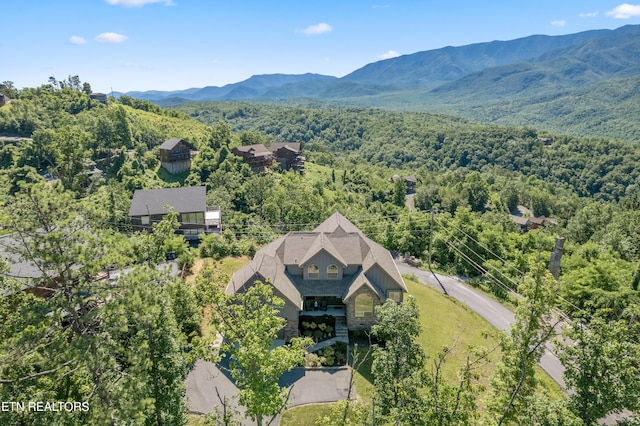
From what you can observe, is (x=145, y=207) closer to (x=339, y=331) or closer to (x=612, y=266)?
(x=339, y=331)

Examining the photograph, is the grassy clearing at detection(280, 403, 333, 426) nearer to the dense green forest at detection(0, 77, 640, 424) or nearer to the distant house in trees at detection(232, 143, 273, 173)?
the dense green forest at detection(0, 77, 640, 424)

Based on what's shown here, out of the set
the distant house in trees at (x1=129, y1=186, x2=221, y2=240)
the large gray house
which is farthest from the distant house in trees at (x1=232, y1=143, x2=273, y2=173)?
the large gray house

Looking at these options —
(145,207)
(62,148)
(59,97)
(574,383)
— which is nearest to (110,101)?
(59,97)

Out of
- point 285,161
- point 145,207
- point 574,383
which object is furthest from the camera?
point 285,161

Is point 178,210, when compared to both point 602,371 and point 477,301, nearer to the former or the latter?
point 477,301

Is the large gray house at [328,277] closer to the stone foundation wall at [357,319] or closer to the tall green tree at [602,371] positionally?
the stone foundation wall at [357,319]

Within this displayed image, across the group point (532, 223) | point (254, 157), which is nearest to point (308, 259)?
point (254, 157)
